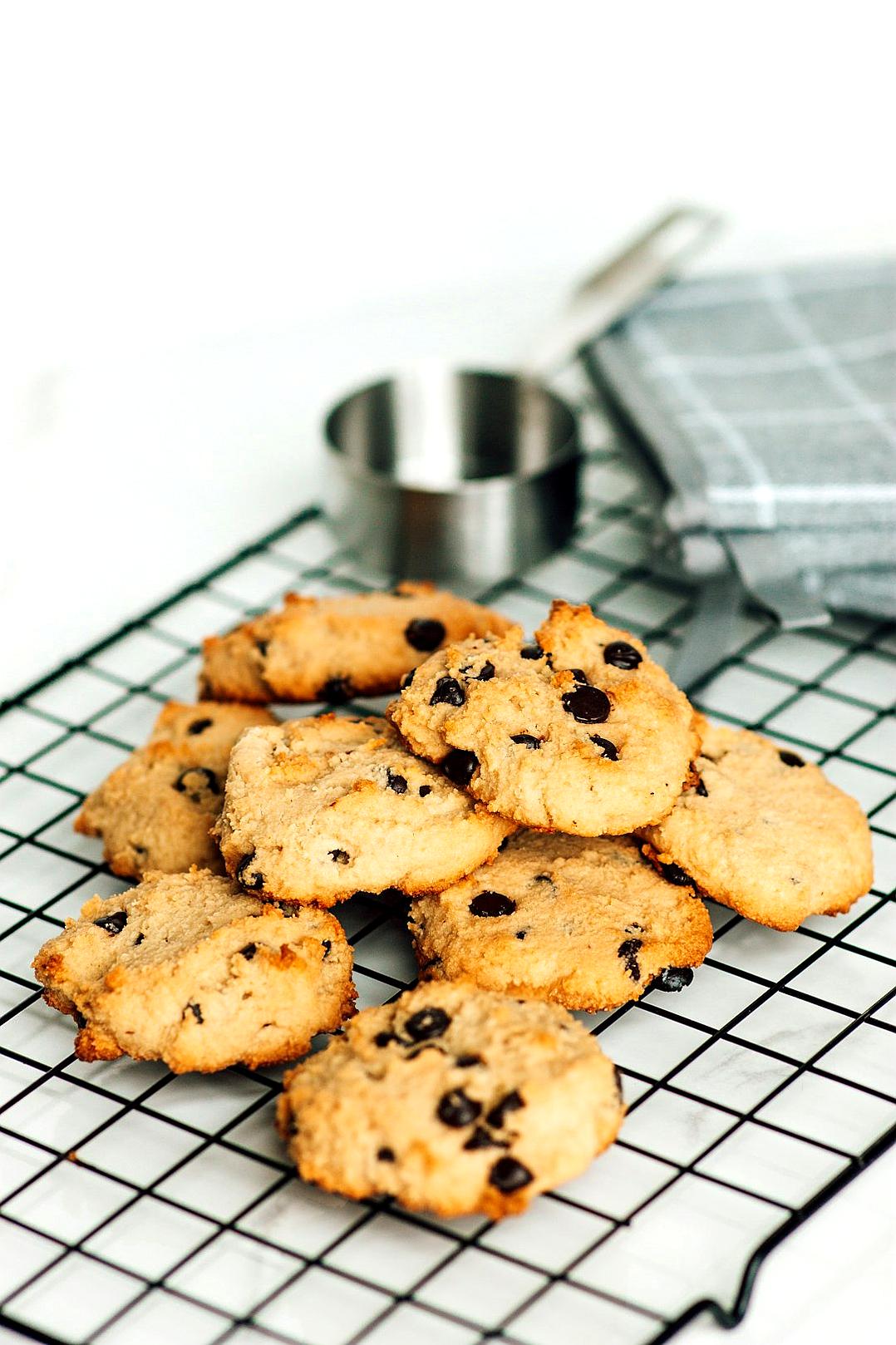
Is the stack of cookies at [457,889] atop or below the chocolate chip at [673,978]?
atop

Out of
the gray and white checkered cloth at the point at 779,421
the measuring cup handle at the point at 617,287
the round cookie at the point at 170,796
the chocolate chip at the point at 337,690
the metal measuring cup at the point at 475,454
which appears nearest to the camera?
the round cookie at the point at 170,796

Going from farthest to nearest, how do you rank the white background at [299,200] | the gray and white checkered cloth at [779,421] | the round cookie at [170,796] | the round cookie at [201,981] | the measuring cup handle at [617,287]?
the white background at [299,200] < the measuring cup handle at [617,287] < the gray and white checkered cloth at [779,421] < the round cookie at [170,796] < the round cookie at [201,981]

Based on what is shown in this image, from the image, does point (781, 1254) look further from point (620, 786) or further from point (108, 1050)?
point (108, 1050)

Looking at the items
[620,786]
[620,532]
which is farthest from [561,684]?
[620,532]

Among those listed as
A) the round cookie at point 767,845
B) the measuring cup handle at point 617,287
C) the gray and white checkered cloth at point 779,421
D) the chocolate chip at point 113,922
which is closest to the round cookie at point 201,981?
the chocolate chip at point 113,922

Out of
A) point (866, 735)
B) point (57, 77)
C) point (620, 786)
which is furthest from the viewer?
point (57, 77)

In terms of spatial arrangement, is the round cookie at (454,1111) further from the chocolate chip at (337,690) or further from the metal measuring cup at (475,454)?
the metal measuring cup at (475,454)

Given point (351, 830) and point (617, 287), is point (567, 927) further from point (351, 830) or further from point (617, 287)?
point (617, 287)
